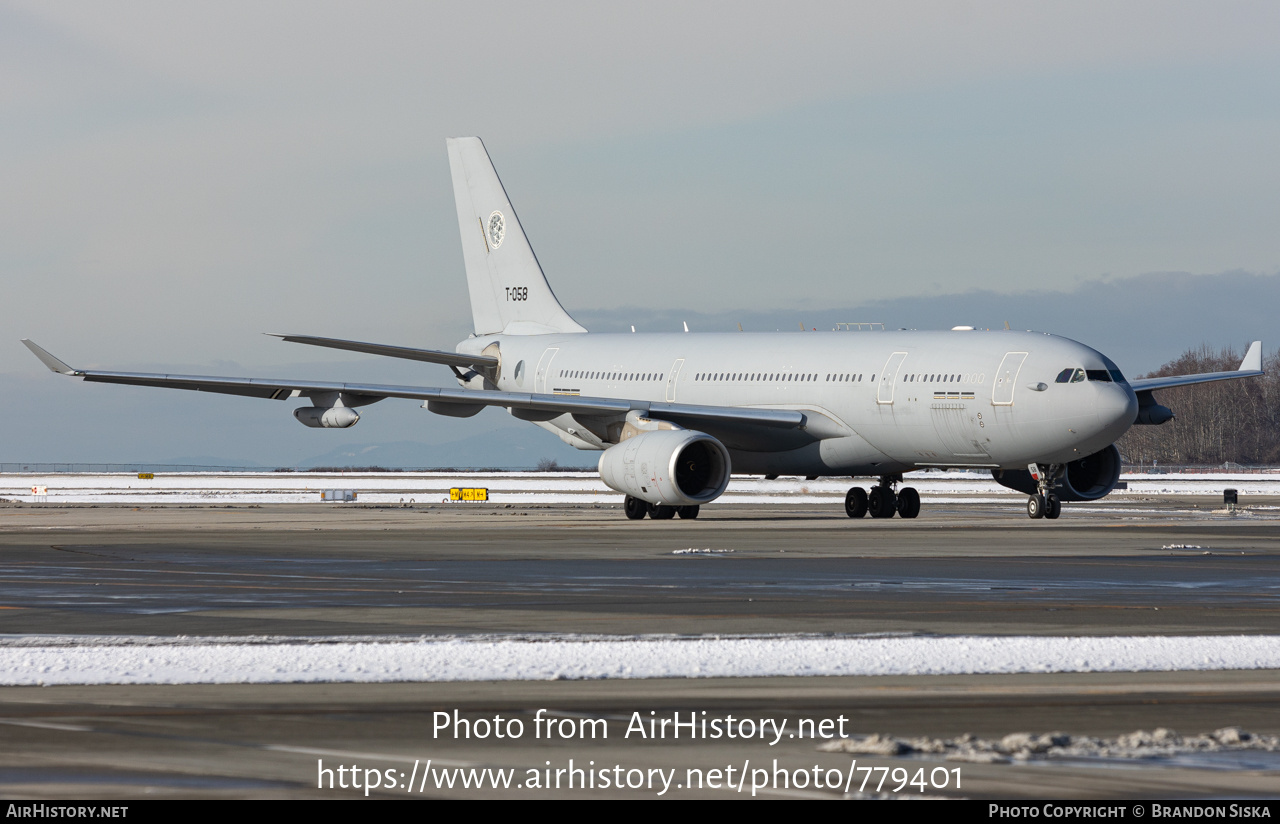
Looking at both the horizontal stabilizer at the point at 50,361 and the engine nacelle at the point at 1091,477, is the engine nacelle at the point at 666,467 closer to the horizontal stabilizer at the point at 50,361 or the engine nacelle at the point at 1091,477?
the engine nacelle at the point at 1091,477

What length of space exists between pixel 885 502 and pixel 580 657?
26.8 meters

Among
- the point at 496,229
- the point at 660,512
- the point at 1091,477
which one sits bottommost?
the point at 660,512

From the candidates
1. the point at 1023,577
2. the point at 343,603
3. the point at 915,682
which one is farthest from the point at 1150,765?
the point at 1023,577

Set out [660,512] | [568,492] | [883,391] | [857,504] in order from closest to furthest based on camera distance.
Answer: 1. [883,391]
2. [660,512]
3. [857,504]
4. [568,492]

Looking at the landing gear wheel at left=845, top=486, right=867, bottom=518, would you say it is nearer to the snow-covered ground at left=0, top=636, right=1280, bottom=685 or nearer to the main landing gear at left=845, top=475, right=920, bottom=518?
the main landing gear at left=845, top=475, right=920, bottom=518

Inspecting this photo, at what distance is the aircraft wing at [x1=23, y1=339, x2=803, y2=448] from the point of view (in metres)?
34.2

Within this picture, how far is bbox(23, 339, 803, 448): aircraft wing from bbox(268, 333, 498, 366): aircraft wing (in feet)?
4.64

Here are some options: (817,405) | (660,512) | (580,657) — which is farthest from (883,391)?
(580,657)

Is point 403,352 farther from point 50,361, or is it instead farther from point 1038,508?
point 1038,508

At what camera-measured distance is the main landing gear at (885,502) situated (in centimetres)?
3597

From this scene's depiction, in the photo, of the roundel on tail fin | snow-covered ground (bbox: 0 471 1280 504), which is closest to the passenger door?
snow-covered ground (bbox: 0 471 1280 504)

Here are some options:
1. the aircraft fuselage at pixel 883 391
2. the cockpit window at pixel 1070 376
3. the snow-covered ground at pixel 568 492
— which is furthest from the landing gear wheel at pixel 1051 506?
the snow-covered ground at pixel 568 492

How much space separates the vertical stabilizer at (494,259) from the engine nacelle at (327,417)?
11.3 m

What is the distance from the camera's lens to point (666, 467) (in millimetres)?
31625
